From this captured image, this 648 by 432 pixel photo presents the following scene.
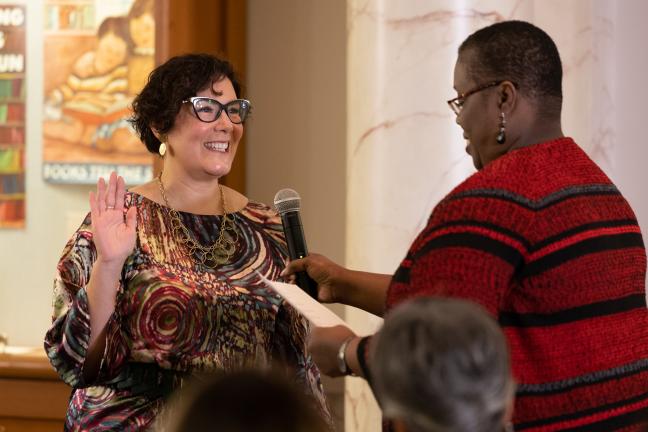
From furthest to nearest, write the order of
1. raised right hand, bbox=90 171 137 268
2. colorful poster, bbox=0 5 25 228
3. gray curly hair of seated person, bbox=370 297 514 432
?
colorful poster, bbox=0 5 25 228, raised right hand, bbox=90 171 137 268, gray curly hair of seated person, bbox=370 297 514 432

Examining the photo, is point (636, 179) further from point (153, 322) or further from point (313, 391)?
point (153, 322)

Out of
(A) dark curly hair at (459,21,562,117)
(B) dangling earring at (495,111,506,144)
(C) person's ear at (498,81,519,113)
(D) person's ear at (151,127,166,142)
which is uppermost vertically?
(A) dark curly hair at (459,21,562,117)

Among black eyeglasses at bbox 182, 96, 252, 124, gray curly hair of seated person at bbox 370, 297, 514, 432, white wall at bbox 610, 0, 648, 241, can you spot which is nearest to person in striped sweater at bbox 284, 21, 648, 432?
gray curly hair of seated person at bbox 370, 297, 514, 432

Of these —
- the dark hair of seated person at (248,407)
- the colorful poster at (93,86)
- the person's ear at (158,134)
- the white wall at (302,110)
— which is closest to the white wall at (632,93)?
the white wall at (302,110)

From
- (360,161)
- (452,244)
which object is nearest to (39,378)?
(360,161)

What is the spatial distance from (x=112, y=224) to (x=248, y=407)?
1.79 meters

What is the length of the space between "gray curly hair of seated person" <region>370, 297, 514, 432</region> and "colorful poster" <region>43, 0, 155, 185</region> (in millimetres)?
4039

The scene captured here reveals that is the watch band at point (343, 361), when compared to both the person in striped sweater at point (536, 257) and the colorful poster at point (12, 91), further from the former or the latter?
the colorful poster at point (12, 91)

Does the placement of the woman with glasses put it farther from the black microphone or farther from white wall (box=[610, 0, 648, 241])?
white wall (box=[610, 0, 648, 241])

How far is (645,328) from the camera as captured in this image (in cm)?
226

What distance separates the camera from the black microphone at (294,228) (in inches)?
119

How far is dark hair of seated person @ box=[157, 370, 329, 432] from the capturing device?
4.15 ft

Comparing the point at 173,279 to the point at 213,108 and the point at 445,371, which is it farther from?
the point at 445,371

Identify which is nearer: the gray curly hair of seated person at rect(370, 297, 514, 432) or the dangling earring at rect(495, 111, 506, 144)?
the gray curly hair of seated person at rect(370, 297, 514, 432)
